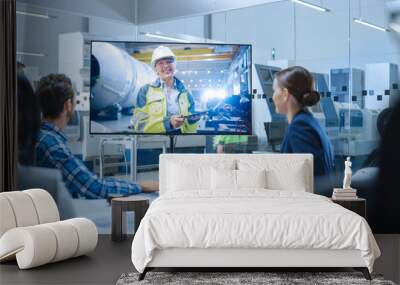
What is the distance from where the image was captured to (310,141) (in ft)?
26.7

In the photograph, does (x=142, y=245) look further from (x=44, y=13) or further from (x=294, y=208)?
(x=44, y=13)

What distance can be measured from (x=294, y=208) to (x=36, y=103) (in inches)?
167

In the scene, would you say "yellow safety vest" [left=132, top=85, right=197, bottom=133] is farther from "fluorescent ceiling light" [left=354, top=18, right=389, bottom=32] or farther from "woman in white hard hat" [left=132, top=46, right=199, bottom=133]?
"fluorescent ceiling light" [left=354, top=18, right=389, bottom=32]

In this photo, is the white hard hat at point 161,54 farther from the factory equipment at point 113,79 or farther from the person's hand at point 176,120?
the person's hand at point 176,120

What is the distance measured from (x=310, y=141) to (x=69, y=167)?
3106mm

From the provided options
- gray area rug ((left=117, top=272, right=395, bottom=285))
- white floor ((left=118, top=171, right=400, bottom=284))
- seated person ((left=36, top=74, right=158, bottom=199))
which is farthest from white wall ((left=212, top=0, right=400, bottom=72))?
gray area rug ((left=117, top=272, right=395, bottom=285))

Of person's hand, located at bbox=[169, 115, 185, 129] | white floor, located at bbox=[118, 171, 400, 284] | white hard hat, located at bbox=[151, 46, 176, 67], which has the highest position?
white hard hat, located at bbox=[151, 46, 176, 67]

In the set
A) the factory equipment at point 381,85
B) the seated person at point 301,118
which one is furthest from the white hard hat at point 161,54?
the factory equipment at point 381,85

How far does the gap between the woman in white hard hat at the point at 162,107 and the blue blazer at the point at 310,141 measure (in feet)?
4.03

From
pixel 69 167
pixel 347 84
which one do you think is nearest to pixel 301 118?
pixel 347 84

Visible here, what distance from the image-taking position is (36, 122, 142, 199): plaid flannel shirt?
8.27 meters

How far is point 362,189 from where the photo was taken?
26.2ft

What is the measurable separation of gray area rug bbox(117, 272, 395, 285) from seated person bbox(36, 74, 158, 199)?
310 centimetres

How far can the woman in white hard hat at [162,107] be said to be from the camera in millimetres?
7953
